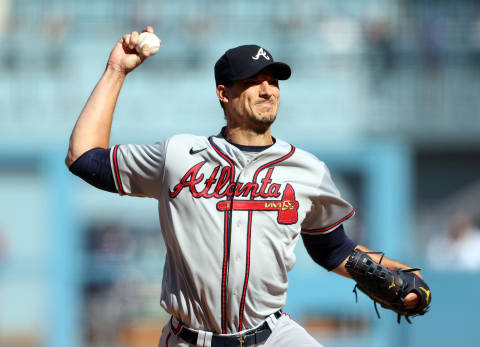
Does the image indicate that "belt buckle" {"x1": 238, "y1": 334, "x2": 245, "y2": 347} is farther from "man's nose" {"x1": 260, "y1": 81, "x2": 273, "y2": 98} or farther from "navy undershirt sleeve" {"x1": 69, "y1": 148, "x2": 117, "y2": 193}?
"man's nose" {"x1": 260, "y1": 81, "x2": 273, "y2": 98}

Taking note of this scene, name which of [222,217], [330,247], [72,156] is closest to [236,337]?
[222,217]

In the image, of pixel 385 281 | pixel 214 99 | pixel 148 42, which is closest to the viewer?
pixel 148 42

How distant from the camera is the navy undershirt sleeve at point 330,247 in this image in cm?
345

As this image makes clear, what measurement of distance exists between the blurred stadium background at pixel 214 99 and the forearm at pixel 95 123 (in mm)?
7372

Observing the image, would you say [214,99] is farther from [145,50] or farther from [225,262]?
[225,262]

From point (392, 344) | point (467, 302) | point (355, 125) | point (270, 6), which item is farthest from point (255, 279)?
point (270, 6)

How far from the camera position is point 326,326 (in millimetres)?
9883

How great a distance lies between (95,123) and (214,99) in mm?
9820

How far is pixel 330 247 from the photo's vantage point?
3.47 m

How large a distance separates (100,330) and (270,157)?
7486mm

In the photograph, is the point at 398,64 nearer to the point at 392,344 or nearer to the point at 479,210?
the point at 479,210

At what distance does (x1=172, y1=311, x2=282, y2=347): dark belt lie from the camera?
3.19 m

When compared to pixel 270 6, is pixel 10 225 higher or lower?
lower

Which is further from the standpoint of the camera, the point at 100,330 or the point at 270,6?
the point at 270,6
